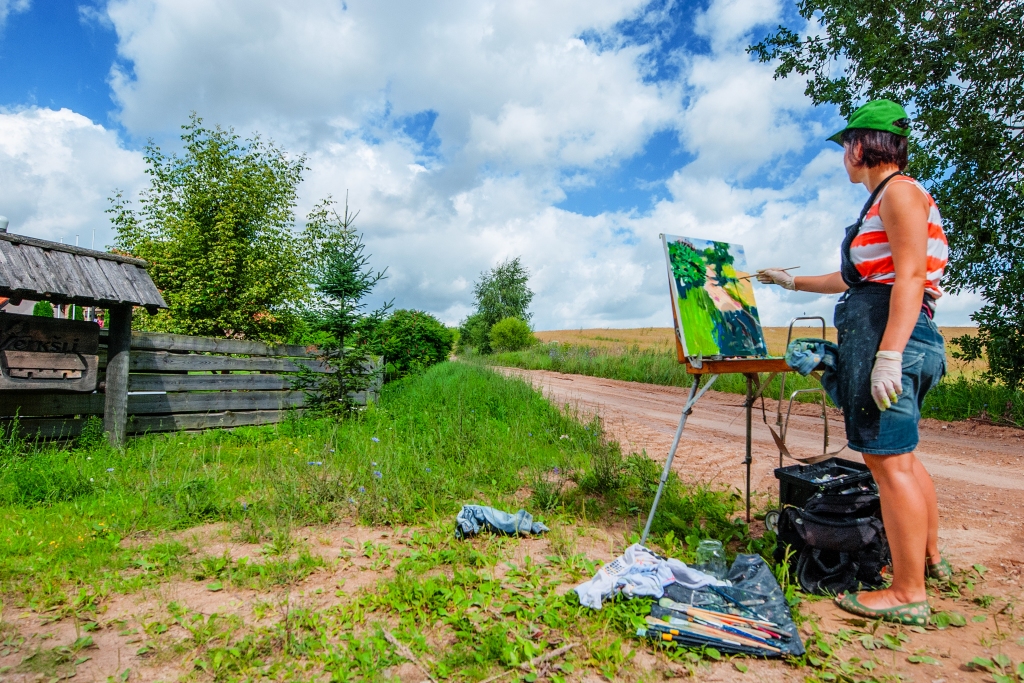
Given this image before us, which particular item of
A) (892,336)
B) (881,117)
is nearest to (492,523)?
(892,336)

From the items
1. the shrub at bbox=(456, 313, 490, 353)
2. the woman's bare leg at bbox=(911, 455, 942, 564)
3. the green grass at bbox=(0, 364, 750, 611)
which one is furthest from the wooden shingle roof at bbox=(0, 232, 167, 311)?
the shrub at bbox=(456, 313, 490, 353)

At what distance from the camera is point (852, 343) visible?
2.97m

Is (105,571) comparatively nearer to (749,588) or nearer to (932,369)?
(749,588)

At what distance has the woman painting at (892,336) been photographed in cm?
273

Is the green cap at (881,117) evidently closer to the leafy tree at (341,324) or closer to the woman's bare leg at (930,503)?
the woman's bare leg at (930,503)

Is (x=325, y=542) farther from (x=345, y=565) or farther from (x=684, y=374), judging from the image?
(x=684, y=374)

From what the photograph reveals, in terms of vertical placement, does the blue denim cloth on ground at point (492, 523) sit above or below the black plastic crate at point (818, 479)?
below

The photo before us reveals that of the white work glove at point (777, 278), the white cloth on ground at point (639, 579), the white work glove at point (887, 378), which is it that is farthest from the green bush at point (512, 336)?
the white work glove at point (887, 378)

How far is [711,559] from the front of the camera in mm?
3336

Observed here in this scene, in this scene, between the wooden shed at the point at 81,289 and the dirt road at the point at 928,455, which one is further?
the wooden shed at the point at 81,289

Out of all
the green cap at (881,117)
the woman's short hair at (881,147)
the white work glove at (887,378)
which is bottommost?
the white work glove at (887,378)

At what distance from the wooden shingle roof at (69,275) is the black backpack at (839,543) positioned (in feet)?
23.6

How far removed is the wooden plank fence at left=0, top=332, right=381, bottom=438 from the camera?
22.5 feet

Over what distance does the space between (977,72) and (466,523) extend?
11996 mm
